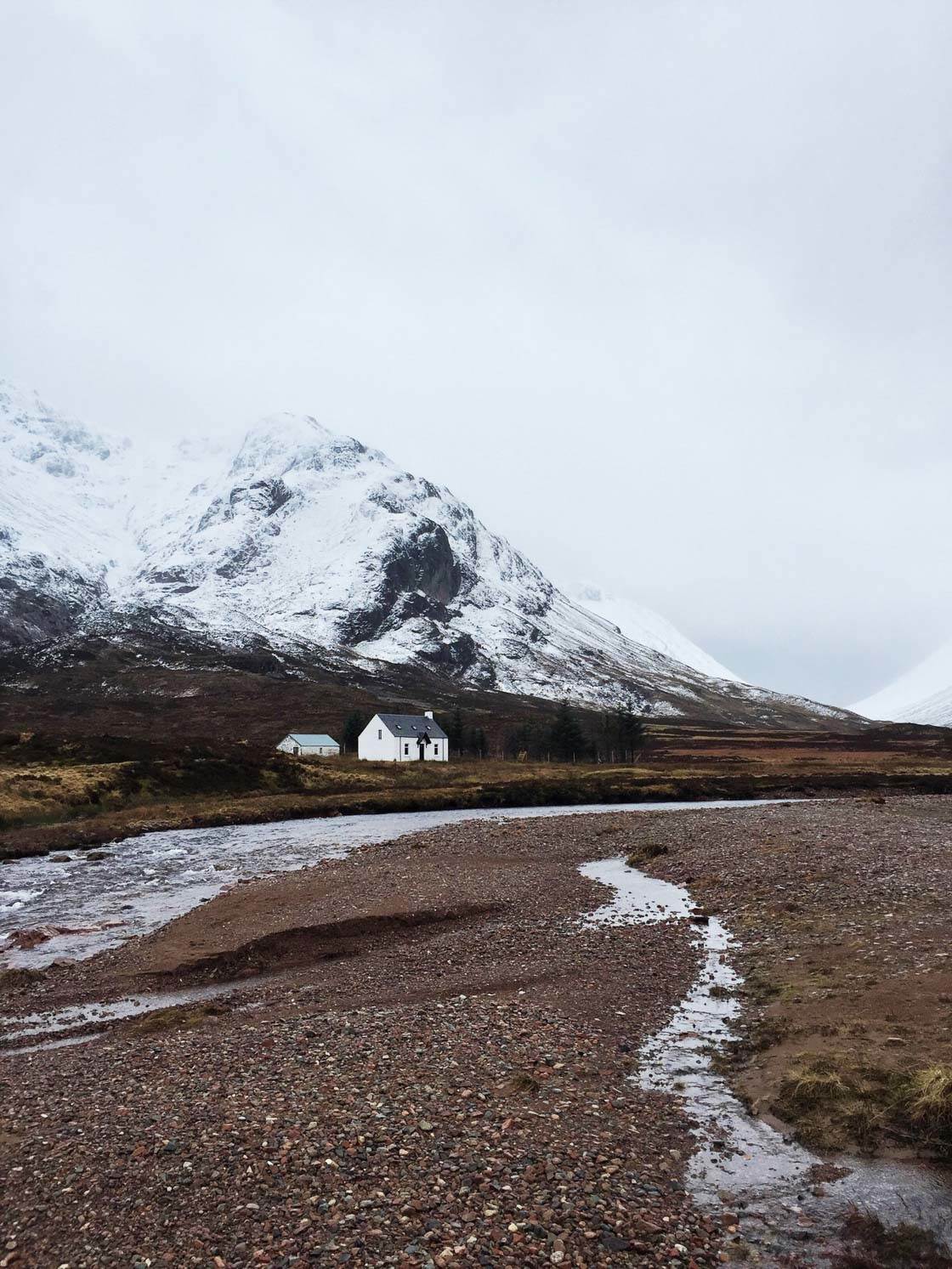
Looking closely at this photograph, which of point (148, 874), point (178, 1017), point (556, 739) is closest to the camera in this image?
point (178, 1017)

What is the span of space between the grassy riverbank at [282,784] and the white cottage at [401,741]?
1094 centimetres

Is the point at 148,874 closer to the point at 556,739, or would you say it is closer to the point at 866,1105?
the point at 866,1105

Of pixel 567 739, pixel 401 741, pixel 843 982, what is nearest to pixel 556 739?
pixel 567 739

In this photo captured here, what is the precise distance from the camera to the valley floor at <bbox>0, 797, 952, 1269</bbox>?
9797mm

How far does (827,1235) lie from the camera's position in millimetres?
9859

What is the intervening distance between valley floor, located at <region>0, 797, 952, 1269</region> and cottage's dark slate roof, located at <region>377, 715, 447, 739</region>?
9493 cm

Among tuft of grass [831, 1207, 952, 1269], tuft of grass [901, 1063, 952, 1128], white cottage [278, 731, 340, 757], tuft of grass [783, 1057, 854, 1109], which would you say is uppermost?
white cottage [278, 731, 340, 757]

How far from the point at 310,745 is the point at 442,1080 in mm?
124024

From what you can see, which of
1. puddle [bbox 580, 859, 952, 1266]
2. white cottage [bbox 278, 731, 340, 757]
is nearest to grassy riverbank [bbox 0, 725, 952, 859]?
white cottage [bbox 278, 731, 340, 757]

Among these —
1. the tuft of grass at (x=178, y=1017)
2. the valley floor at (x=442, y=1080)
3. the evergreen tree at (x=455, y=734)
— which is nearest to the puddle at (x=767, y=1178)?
the valley floor at (x=442, y=1080)

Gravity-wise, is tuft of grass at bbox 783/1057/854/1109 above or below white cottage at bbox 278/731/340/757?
below

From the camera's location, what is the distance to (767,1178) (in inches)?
440

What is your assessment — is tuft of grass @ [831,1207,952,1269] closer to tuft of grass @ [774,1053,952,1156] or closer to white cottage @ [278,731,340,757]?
tuft of grass @ [774,1053,952,1156]

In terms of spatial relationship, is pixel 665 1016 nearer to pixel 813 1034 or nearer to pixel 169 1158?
pixel 813 1034
